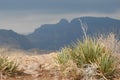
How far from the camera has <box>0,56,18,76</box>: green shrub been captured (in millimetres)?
14578

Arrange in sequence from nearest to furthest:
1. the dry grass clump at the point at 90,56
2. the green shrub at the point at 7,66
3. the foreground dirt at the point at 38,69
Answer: the dry grass clump at the point at 90,56, the foreground dirt at the point at 38,69, the green shrub at the point at 7,66

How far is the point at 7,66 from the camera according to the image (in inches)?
575

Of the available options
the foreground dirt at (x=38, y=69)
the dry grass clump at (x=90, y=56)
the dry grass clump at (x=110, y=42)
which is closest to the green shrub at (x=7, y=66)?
the foreground dirt at (x=38, y=69)

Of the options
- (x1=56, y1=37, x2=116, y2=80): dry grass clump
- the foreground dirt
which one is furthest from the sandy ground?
(x1=56, y1=37, x2=116, y2=80): dry grass clump

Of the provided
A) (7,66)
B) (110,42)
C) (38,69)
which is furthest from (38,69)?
(110,42)

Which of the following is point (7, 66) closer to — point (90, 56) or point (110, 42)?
point (90, 56)

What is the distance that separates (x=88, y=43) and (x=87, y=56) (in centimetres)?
49

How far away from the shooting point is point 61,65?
1429cm

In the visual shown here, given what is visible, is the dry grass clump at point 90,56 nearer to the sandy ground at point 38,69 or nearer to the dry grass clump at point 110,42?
the dry grass clump at point 110,42

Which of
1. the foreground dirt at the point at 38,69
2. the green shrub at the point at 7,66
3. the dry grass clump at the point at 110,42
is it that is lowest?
the foreground dirt at the point at 38,69

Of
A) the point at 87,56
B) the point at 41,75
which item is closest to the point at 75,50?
the point at 87,56

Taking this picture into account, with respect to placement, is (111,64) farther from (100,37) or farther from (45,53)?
(45,53)

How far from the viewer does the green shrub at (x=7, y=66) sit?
1458 centimetres

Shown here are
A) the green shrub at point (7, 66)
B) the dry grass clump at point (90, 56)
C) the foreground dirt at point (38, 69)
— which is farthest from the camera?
the green shrub at point (7, 66)
